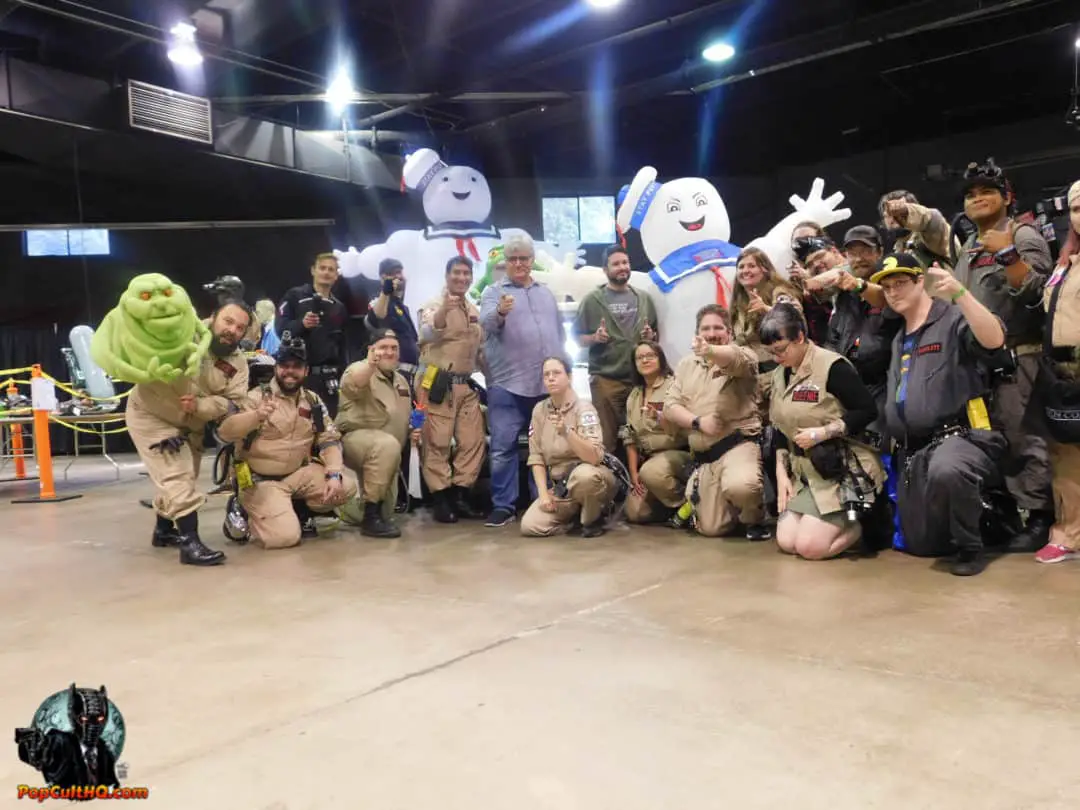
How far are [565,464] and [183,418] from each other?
180cm

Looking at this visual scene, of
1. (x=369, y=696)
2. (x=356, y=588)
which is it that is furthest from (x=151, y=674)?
(x=356, y=588)

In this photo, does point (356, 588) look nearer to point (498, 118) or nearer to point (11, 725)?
point (11, 725)

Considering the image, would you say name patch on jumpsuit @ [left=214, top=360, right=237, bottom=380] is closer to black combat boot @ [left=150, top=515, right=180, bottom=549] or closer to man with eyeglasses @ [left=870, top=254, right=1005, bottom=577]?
black combat boot @ [left=150, top=515, right=180, bottom=549]

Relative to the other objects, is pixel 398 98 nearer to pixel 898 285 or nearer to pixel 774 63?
pixel 774 63

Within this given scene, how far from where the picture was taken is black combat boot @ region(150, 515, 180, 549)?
437cm

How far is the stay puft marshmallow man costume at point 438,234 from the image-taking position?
7.03m

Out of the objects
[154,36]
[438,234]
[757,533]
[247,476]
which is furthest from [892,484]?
[154,36]

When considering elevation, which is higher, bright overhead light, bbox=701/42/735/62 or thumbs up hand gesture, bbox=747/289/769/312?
bright overhead light, bbox=701/42/735/62

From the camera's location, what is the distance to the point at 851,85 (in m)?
9.50

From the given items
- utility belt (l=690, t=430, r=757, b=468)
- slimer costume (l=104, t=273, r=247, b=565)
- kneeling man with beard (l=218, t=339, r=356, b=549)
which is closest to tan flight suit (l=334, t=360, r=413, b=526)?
kneeling man with beard (l=218, t=339, r=356, b=549)

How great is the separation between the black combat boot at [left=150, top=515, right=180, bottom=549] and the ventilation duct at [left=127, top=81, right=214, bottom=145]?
4.63m

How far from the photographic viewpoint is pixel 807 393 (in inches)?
138

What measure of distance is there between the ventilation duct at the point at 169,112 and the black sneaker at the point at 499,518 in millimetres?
5368

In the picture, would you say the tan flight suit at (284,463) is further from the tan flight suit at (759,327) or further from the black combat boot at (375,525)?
the tan flight suit at (759,327)
